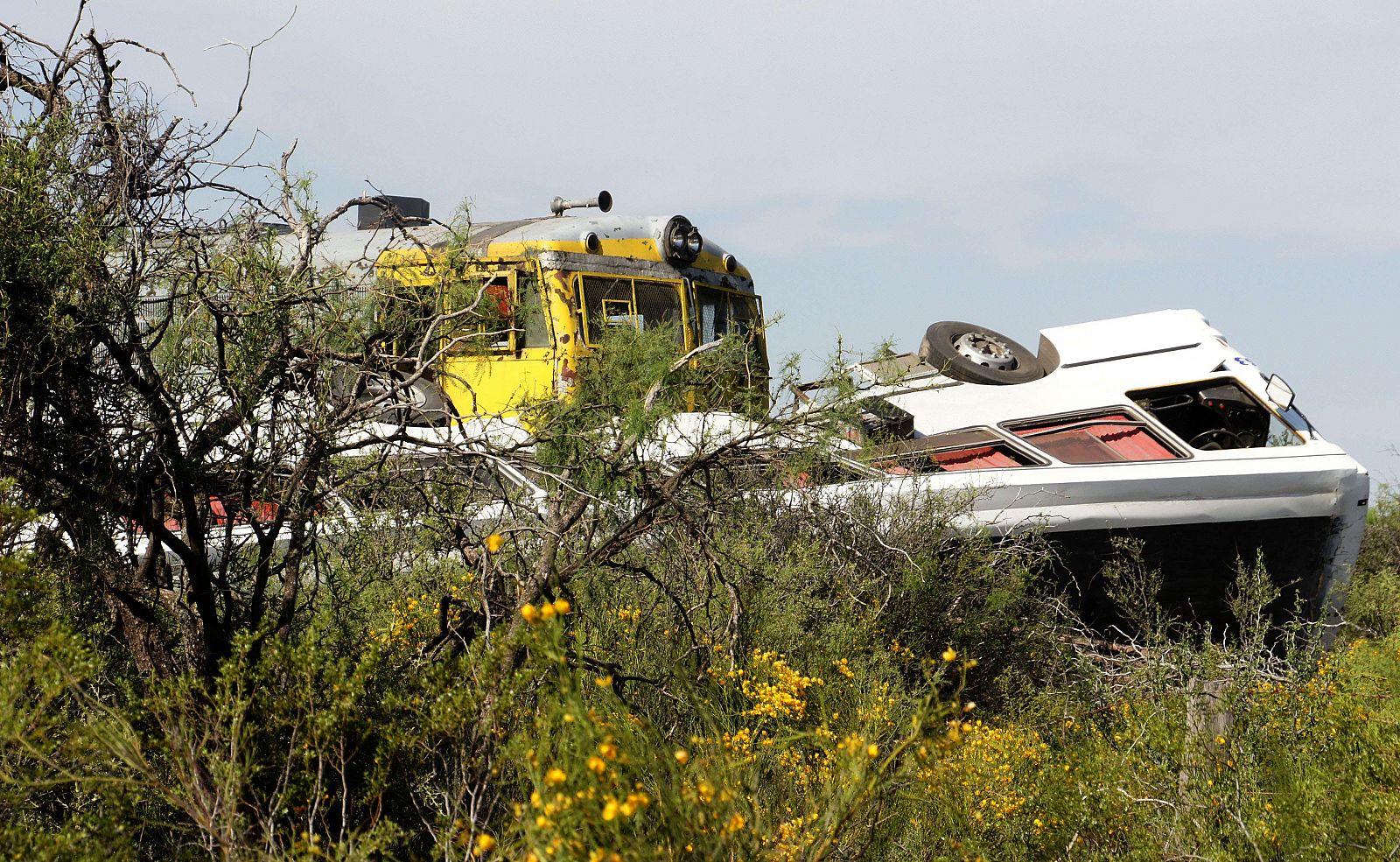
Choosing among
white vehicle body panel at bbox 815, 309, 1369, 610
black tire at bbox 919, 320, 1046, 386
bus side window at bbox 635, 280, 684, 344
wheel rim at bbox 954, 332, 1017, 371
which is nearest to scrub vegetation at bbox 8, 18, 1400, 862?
white vehicle body panel at bbox 815, 309, 1369, 610

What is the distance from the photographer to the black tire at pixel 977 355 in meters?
10.4

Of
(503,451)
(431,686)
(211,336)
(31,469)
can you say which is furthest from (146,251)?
(431,686)

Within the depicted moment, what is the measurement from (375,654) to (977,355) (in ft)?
26.9

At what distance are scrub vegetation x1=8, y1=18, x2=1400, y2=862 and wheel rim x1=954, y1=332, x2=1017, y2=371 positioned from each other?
203 inches

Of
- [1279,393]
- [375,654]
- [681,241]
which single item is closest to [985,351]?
[1279,393]

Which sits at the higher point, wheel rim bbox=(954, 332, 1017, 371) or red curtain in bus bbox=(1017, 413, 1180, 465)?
wheel rim bbox=(954, 332, 1017, 371)

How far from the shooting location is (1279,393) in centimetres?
978

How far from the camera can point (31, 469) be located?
4.02m

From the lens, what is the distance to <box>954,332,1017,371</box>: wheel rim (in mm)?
10891

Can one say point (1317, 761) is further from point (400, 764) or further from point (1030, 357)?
point (1030, 357)

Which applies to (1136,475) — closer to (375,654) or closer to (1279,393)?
(1279,393)

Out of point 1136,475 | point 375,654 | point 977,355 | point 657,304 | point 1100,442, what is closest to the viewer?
point 375,654

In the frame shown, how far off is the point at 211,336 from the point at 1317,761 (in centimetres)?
483

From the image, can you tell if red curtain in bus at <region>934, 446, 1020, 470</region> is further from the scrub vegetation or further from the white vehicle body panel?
the scrub vegetation
